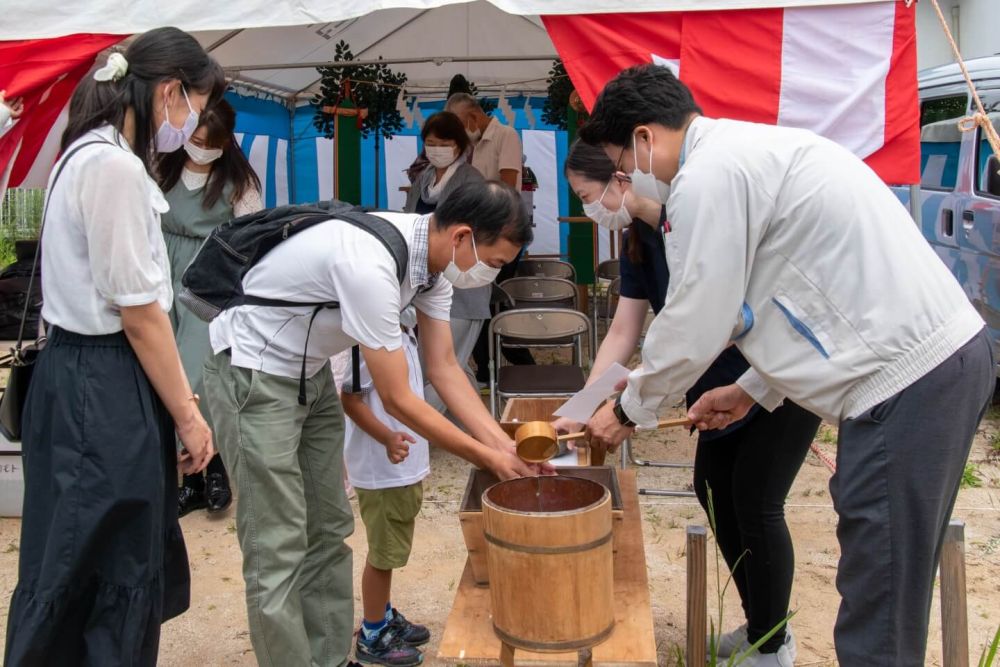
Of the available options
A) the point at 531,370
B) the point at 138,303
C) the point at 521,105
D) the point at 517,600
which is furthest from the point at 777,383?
the point at 521,105

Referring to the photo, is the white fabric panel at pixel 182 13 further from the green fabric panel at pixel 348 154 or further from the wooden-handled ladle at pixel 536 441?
the green fabric panel at pixel 348 154

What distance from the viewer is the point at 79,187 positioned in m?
1.85

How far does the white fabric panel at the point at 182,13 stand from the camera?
11.9 feet

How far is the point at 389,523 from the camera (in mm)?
2645

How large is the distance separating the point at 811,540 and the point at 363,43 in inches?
208

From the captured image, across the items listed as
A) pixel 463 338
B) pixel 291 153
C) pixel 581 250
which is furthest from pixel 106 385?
pixel 291 153

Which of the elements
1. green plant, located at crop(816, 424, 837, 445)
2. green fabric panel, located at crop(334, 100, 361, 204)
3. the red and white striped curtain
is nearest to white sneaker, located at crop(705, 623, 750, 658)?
the red and white striped curtain

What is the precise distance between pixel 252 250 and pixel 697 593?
1.28m

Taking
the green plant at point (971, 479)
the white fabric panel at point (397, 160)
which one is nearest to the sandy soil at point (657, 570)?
the green plant at point (971, 479)

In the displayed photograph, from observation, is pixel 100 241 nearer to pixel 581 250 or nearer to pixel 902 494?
pixel 902 494

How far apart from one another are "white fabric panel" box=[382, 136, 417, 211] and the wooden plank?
7.17 metres

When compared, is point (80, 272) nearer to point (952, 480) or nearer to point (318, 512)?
point (318, 512)

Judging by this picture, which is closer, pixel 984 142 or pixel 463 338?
pixel 463 338

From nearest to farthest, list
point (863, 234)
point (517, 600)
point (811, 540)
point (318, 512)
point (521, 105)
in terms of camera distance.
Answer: point (863, 234) < point (517, 600) < point (318, 512) < point (811, 540) < point (521, 105)
